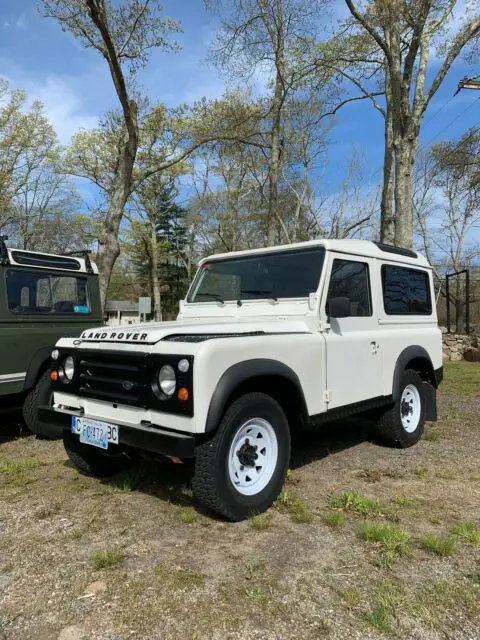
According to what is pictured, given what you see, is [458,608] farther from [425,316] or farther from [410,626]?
[425,316]

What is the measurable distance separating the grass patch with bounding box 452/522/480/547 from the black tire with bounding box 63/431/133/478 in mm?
2725

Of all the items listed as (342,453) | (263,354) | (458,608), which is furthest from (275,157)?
(458,608)

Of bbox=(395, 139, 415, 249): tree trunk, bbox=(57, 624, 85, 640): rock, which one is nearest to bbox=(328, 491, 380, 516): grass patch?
bbox=(57, 624, 85, 640): rock

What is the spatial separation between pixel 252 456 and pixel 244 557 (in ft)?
2.45

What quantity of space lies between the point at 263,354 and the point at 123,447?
134cm

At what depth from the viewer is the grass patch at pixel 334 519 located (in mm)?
3538

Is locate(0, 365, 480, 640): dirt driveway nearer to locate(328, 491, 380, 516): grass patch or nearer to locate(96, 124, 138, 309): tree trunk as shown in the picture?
locate(328, 491, 380, 516): grass patch

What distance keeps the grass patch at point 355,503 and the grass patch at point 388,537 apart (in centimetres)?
27

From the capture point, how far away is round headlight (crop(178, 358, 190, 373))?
3.14 meters

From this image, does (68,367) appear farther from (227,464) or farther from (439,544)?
(439,544)

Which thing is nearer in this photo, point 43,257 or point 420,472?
point 420,472

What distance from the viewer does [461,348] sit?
619 inches

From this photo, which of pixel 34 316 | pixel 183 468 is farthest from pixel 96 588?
pixel 34 316

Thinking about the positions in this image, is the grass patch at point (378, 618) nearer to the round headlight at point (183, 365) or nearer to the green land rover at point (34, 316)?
the round headlight at point (183, 365)
